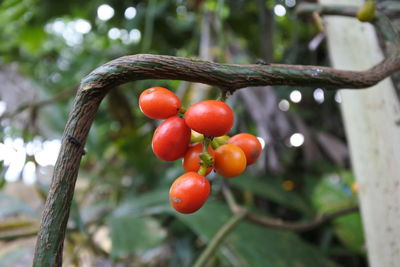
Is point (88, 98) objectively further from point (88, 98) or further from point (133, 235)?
point (133, 235)

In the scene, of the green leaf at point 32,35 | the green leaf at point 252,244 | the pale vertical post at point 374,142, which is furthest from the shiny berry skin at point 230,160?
the green leaf at point 32,35

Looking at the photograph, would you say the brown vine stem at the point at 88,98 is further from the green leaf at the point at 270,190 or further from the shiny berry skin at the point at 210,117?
the green leaf at the point at 270,190

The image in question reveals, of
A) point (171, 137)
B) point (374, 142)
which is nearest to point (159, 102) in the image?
point (171, 137)

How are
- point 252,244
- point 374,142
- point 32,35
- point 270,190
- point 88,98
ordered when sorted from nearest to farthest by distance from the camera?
point 88,98
point 374,142
point 252,244
point 270,190
point 32,35

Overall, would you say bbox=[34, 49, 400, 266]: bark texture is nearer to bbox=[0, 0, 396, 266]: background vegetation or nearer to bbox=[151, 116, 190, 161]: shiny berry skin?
bbox=[151, 116, 190, 161]: shiny berry skin

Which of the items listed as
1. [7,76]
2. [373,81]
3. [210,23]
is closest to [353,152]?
[373,81]

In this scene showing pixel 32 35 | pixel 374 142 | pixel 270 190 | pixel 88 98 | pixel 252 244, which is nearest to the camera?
pixel 88 98
